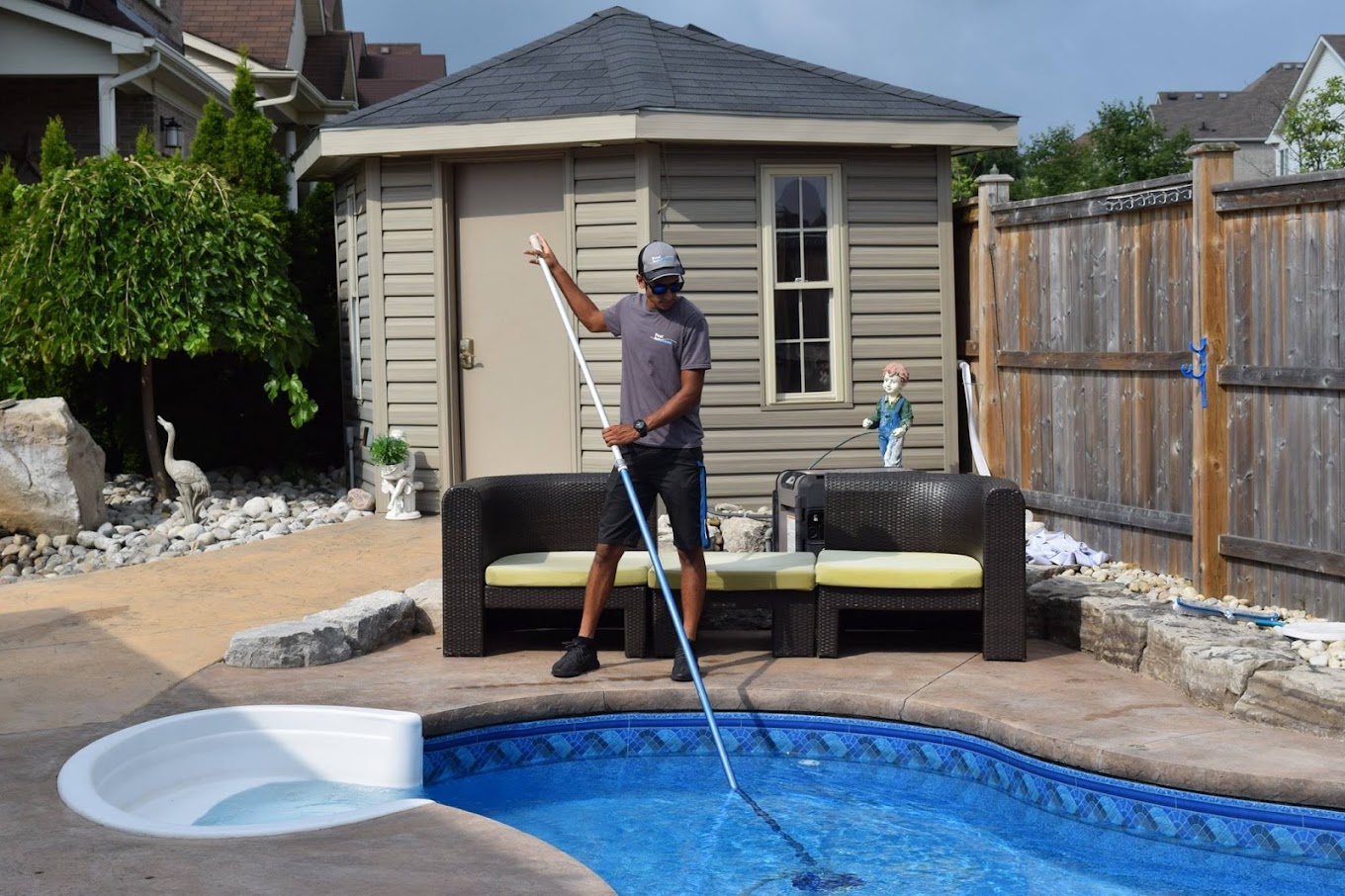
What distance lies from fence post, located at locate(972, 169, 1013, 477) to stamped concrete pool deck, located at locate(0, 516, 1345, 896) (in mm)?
2686

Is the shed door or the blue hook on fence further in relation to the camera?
the shed door

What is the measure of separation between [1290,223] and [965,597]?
2.11m

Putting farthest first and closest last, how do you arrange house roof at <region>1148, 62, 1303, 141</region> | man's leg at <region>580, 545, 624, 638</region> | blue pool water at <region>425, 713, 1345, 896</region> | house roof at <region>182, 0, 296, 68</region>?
1. house roof at <region>1148, 62, 1303, 141</region>
2. house roof at <region>182, 0, 296, 68</region>
3. man's leg at <region>580, 545, 624, 638</region>
4. blue pool water at <region>425, 713, 1345, 896</region>

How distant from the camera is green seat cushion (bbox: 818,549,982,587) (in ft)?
20.6

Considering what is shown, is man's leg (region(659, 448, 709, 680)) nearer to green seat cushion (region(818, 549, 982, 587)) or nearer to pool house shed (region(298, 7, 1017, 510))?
green seat cushion (region(818, 549, 982, 587))

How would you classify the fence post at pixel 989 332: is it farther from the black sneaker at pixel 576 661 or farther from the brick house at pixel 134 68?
the brick house at pixel 134 68

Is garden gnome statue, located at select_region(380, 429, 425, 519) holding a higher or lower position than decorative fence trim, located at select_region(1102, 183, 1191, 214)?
lower

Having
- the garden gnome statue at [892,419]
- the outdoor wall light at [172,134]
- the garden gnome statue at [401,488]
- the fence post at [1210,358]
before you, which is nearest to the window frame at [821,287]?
the garden gnome statue at [892,419]

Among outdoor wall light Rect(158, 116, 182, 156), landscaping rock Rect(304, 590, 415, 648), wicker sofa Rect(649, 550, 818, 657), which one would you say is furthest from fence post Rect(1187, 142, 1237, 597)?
outdoor wall light Rect(158, 116, 182, 156)

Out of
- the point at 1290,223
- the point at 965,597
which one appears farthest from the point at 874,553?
the point at 1290,223

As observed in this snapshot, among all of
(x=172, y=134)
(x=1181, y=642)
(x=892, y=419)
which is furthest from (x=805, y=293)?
(x=172, y=134)

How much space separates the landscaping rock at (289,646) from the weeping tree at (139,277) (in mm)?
4795

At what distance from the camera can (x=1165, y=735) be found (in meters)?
5.17

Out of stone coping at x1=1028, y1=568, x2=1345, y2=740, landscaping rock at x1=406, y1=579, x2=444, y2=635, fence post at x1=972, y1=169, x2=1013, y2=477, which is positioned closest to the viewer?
stone coping at x1=1028, y1=568, x2=1345, y2=740
